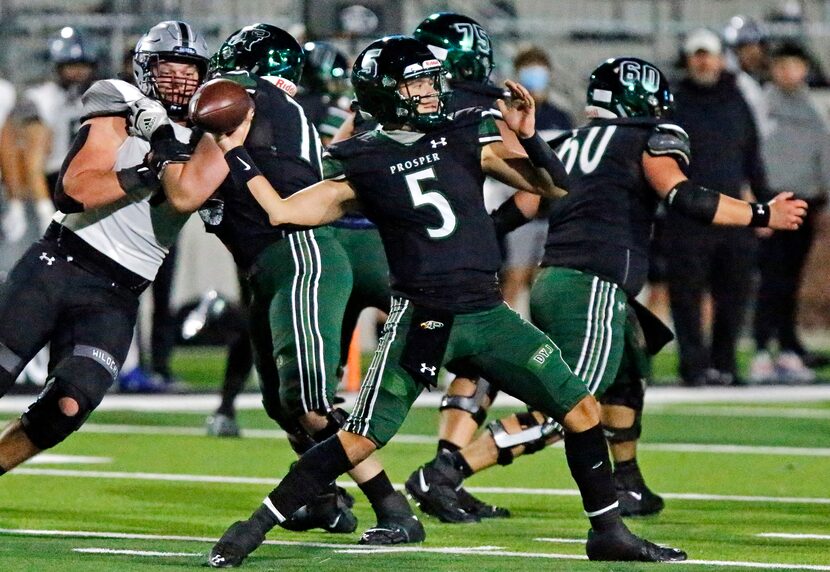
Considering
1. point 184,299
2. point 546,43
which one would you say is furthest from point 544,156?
point 546,43

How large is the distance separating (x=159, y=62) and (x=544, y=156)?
1.54 metres

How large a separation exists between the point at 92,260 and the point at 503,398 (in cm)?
639

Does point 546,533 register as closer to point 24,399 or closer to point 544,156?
point 544,156

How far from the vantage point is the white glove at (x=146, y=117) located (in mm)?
7301

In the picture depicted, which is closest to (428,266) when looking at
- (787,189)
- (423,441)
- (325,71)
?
(325,71)

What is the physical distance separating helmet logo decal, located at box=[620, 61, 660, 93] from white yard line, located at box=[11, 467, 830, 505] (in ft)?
5.98

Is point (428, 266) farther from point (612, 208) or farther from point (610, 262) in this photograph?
point (612, 208)

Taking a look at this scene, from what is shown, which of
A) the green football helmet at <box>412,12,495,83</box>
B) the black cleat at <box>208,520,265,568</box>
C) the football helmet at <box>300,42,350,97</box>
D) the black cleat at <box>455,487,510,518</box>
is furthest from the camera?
the football helmet at <box>300,42,350,97</box>

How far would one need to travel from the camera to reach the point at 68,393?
23.8 feet

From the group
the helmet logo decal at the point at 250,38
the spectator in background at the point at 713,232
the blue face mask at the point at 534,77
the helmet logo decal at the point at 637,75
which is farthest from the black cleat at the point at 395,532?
the spectator in background at the point at 713,232

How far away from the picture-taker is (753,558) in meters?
6.93

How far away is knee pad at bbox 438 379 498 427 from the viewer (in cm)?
862

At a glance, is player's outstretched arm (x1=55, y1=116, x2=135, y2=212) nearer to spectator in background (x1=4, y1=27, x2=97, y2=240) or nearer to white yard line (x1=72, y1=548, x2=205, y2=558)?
white yard line (x1=72, y1=548, x2=205, y2=558)

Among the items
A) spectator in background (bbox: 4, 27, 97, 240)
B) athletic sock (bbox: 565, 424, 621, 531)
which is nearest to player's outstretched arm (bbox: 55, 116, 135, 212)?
athletic sock (bbox: 565, 424, 621, 531)
